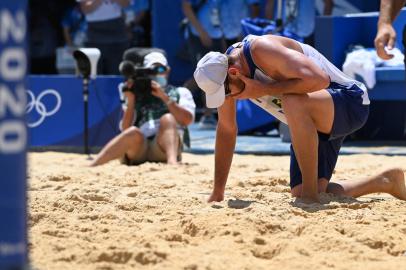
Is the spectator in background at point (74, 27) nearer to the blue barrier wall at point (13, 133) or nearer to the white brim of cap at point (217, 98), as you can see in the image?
the white brim of cap at point (217, 98)

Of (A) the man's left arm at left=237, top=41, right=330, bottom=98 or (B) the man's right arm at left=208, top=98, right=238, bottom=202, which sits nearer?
(A) the man's left arm at left=237, top=41, right=330, bottom=98

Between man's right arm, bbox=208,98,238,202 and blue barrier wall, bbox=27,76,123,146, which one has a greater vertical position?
man's right arm, bbox=208,98,238,202

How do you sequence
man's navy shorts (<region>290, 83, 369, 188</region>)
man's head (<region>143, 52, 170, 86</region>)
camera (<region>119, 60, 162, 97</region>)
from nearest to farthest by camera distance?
man's navy shorts (<region>290, 83, 369, 188</region>)
camera (<region>119, 60, 162, 97</region>)
man's head (<region>143, 52, 170, 86</region>)

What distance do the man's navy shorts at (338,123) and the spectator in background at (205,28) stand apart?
216 inches

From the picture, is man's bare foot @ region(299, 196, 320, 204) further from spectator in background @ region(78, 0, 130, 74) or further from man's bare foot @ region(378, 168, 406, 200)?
spectator in background @ region(78, 0, 130, 74)

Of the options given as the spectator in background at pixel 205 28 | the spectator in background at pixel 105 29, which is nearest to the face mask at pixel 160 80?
the spectator in background at pixel 205 28

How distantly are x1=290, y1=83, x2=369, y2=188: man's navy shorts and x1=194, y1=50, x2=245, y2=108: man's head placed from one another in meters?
0.62

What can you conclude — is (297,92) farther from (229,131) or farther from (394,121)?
(394,121)

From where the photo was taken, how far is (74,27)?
12.9 metres

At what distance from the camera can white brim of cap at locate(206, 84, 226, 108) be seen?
5250 mm

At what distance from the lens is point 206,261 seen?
12.9 feet

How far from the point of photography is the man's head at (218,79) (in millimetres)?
5246

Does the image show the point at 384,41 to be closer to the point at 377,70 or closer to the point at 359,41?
the point at 377,70

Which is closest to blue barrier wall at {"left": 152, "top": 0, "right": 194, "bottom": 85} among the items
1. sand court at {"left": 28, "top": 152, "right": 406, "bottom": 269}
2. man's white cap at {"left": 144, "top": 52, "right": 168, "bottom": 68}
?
man's white cap at {"left": 144, "top": 52, "right": 168, "bottom": 68}
